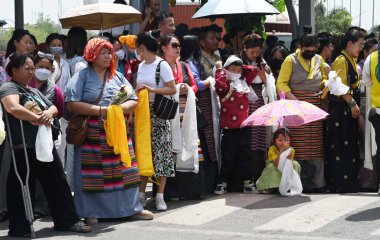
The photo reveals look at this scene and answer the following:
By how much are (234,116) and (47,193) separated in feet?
8.43

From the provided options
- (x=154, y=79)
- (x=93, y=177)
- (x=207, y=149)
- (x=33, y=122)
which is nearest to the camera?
(x=33, y=122)

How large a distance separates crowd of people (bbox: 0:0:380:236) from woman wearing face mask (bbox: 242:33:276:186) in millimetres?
14

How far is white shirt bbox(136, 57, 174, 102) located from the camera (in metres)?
9.54

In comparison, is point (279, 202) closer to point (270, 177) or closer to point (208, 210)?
point (270, 177)

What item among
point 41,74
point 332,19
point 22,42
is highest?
point 332,19

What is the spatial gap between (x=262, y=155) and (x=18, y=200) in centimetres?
327

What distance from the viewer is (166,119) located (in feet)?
31.5

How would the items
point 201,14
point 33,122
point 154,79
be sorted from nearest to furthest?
point 33,122
point 154,79
point 201,14

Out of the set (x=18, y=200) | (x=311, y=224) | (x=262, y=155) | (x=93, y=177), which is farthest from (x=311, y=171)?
(x=18, y=200)

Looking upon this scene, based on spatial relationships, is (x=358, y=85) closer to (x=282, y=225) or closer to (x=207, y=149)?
(x=207, y=149)

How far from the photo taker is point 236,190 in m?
10.9

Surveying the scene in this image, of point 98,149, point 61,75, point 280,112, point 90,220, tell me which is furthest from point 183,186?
point 61,75

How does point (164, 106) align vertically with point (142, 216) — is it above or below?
above

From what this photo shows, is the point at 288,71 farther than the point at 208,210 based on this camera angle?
Yes
